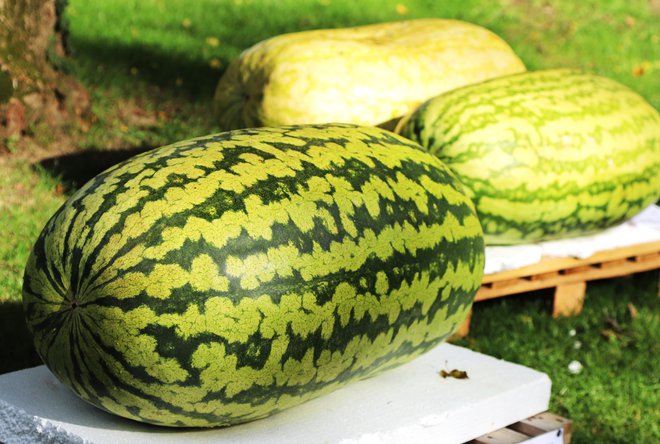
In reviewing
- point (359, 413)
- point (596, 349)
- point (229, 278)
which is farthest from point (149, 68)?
point (229, 278)

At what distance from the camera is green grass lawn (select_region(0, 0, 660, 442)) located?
3.80 m

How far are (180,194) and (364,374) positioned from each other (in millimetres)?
766

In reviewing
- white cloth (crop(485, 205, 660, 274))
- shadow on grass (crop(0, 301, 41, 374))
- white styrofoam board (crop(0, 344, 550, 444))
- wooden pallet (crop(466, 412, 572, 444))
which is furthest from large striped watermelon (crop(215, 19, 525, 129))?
wooden pallet (crop(466, 412, 572, 444))

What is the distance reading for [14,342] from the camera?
3607 mm

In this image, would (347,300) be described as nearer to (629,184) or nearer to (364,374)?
(364,374)

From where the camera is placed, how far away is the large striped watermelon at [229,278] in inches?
84.4

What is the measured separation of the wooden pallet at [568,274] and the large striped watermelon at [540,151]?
6.0 inches

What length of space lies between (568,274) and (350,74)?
4.61 feet

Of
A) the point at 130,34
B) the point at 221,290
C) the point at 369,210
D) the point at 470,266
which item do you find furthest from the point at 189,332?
the point at 130,34

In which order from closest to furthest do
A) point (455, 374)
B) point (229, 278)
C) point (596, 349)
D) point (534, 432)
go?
point (229, 278)
point (534, 432)
point (455, 374)
point (596, 349)

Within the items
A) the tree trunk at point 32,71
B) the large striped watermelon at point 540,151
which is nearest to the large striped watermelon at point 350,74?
the large striped watermelon at point 540,151

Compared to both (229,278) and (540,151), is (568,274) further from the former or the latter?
(229,278)

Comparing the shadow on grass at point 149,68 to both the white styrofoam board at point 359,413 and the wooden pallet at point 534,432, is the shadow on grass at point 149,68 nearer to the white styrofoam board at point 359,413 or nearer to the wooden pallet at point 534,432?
the white styrofoam board at point 359,413

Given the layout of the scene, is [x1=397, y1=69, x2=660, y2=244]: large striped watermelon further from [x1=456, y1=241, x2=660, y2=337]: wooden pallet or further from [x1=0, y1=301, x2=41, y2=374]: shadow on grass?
[x1=0, y1=301, x2=41, y2=374]: shadow on grass
